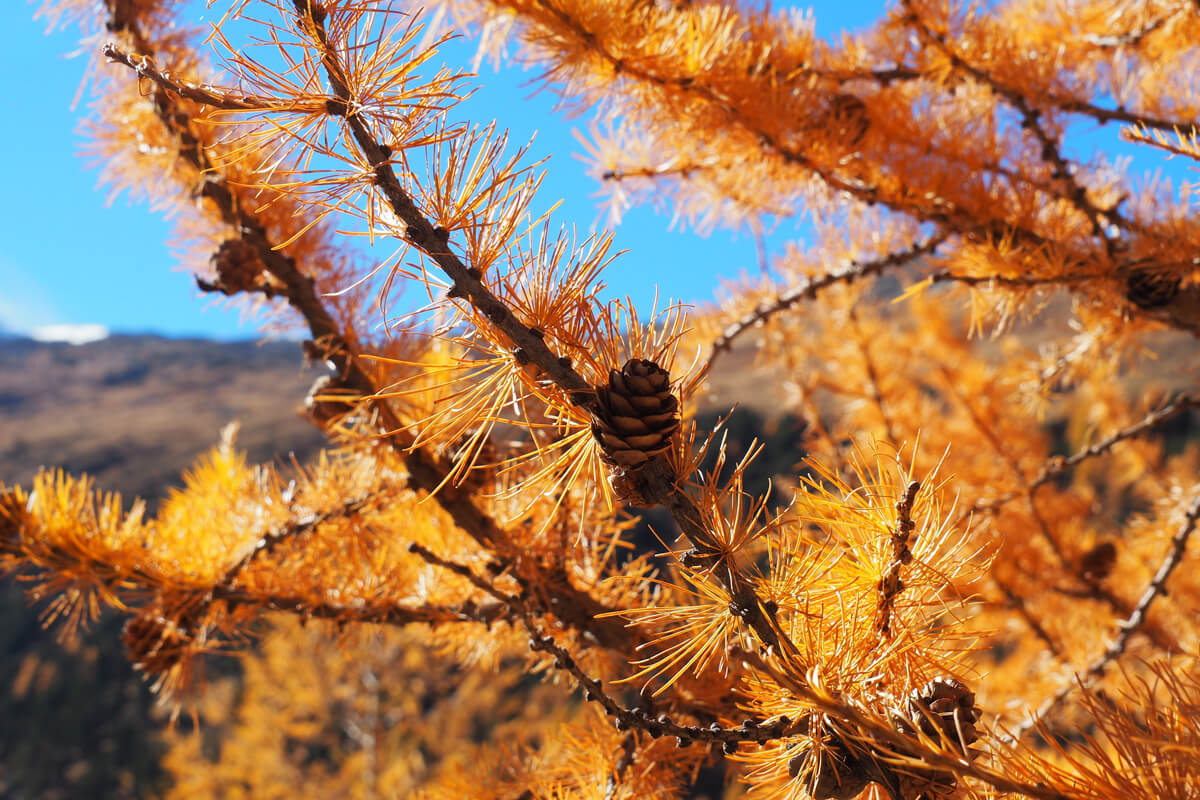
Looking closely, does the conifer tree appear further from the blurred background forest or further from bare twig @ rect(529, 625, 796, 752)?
the blurred background forest

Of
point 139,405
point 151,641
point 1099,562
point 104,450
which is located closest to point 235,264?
point 151,641

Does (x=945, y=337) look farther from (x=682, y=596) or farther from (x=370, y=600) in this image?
(x=370, y=600)

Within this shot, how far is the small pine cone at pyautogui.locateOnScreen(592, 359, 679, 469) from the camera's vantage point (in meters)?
0.39

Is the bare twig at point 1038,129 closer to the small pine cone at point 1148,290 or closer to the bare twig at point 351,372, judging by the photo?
the small pine cone at point 1148,290

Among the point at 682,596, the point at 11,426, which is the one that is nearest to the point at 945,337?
→ the point at 682,596

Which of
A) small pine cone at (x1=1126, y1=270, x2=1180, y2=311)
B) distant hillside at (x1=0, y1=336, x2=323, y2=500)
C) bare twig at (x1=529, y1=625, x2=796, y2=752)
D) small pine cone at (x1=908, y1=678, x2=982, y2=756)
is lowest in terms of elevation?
small pine cone at (x1=908, y1=678, x2=982, y2=756)

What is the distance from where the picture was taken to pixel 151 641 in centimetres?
78

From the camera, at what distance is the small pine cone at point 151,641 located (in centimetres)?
76

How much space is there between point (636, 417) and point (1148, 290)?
90cm

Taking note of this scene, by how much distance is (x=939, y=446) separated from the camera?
181cm

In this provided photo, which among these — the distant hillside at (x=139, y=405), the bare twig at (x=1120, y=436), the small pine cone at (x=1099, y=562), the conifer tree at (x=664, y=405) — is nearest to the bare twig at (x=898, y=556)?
the conifer tree at (x=664, y=405)

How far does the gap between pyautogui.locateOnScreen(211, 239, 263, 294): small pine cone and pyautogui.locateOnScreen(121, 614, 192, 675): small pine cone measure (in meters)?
0.38

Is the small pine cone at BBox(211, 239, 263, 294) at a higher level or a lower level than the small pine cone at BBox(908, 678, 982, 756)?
higher

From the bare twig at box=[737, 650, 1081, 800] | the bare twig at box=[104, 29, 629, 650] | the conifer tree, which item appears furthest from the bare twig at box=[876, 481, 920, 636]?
the bare twig at box=[104, 29, 629, 650]
